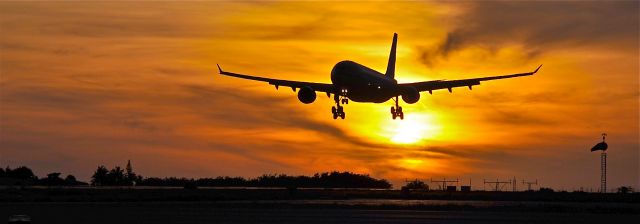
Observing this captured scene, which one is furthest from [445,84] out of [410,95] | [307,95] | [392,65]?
[392,65]

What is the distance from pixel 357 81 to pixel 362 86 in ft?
2.30

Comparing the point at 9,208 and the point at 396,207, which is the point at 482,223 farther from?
the point at 9,208

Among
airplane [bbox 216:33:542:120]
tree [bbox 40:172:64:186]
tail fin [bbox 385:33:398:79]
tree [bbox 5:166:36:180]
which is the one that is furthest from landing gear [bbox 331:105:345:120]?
tree [bbox 5:166:36:180]

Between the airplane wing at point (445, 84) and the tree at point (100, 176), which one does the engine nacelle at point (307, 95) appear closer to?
the airplane wing at point (445, 84)

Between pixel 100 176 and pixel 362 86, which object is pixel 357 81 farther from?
pixel 100 176

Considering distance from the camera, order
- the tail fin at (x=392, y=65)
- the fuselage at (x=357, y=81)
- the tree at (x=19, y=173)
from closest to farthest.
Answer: the fuselage at (x=357, y=81)
the tail fin at (x=392, y=65)
the tree at (x=19, y=173)

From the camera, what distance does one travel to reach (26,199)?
8694 cm

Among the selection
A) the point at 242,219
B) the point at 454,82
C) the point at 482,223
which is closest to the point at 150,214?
the point at 242,219

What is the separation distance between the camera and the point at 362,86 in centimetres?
8262

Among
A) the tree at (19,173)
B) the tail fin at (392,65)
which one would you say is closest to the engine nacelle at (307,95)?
the tail fin at (392,65)

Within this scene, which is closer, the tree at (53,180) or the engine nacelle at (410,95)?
the engine nacelle at (410,95)

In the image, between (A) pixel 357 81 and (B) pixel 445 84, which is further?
(B) pixel 445 84

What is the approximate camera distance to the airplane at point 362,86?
270 feet

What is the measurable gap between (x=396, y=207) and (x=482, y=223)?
17.5 meters
